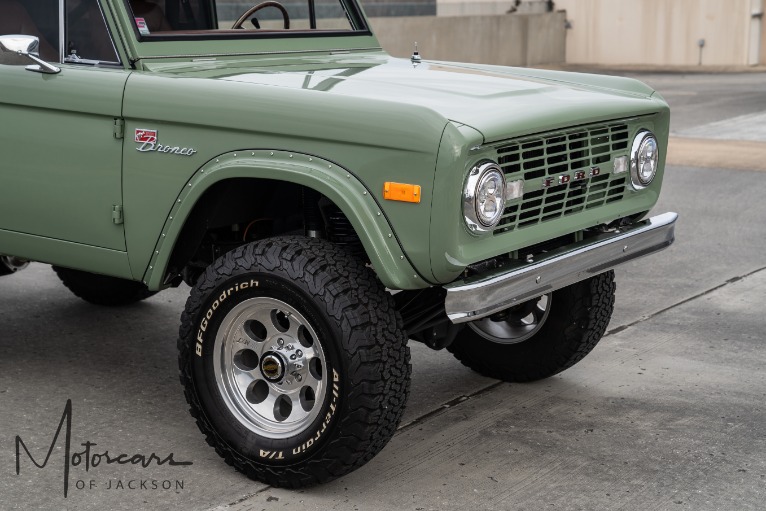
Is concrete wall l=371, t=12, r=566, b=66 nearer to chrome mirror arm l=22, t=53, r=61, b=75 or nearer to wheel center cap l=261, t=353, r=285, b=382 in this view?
chrome mirror arm l=22, t=53, r=61, b=75

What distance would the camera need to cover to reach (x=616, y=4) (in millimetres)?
23938

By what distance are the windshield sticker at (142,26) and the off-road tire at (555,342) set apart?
1.90 m

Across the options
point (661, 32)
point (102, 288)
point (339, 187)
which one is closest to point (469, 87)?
point (339, 187)

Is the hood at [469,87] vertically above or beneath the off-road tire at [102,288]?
above

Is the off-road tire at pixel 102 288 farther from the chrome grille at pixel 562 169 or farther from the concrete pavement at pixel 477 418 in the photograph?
the chrome grille at pixel 562 169

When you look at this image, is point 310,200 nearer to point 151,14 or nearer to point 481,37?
point 151,14

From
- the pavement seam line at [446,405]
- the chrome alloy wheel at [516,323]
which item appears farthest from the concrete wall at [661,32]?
the pavement seam line at [446,405]

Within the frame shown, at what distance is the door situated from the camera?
4.52 metres

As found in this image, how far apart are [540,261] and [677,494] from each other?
0.93m

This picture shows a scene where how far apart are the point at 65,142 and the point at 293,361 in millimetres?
1271

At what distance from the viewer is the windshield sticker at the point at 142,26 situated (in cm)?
476

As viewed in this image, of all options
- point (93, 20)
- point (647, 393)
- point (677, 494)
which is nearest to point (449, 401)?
point (647, 393)

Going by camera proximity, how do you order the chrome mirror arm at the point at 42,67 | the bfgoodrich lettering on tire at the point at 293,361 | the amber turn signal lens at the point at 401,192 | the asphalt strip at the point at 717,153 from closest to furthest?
the amber turn signal lens at the point at 401,192 < the bfgoodrich lettering on tire at the point at 293,361 < the chrome mirror arm at the point at 42,67 < the asphalt strip at the point at 717,153

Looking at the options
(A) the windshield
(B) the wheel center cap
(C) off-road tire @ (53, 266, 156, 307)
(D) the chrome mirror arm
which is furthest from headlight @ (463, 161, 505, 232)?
(C) off-road tire @ (53, 266, 156, 307)
